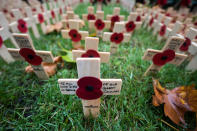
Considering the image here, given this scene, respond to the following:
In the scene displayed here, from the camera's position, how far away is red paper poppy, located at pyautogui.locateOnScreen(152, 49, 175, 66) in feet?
3.61

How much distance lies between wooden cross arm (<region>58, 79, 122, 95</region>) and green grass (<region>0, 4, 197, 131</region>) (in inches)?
10.3

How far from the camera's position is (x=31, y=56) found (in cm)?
105

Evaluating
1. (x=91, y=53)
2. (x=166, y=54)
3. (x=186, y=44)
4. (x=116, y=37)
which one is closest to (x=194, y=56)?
(x=186, y=44)

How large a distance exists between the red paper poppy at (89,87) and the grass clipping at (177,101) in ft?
1.90

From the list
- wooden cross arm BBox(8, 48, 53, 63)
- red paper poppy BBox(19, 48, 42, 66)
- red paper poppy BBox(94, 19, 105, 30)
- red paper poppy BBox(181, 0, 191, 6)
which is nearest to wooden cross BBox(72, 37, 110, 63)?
wooden cross arm BBox(8, 48, 53, 63)

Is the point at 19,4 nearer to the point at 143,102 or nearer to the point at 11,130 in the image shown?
the point at 11,130

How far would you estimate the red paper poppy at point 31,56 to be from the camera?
101 cm

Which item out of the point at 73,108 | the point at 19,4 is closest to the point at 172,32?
the point at 73,108

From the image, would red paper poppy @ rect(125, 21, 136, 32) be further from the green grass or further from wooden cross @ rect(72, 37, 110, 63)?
wooden cross @ rect(72, 37, 110, 63)

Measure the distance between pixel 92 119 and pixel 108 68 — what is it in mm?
685

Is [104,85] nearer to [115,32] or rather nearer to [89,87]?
[89,87]

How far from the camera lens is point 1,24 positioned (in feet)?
4.73

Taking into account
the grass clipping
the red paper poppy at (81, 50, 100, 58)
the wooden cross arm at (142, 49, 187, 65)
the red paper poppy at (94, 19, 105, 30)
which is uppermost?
the red paper poppy at (94, 19, 105, 30)

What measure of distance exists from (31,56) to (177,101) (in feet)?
4.72
